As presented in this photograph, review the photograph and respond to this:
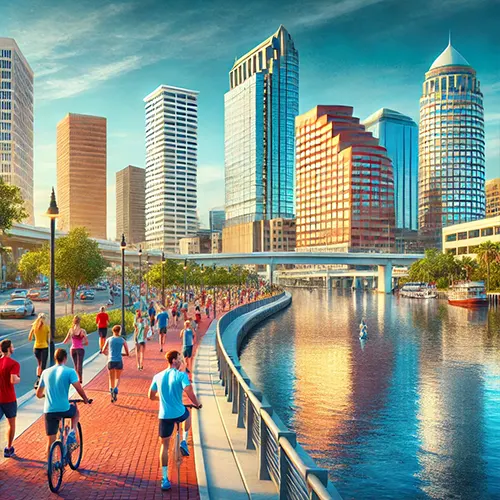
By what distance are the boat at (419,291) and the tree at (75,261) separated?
77.5m

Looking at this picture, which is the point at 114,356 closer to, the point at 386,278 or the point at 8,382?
the point at 8,382

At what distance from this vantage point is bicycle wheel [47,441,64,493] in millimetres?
8594

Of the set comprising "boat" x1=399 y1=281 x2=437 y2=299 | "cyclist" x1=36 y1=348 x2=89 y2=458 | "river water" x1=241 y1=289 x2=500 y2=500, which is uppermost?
"cyclist" x1=36 y1=348 x2=89 y2=458

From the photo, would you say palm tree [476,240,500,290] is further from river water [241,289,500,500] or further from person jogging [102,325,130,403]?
person jogging [102,325,130,403]

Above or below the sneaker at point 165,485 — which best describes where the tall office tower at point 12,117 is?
above

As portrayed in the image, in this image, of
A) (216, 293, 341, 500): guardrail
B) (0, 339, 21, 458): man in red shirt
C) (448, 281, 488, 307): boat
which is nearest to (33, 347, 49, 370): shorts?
(216, 293, 341, 500): guardrail

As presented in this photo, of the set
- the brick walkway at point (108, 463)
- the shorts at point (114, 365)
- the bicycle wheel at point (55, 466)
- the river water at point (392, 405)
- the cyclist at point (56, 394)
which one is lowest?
the river water at point (392, 405)

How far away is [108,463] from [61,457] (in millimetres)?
1333

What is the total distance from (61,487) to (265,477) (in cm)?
318

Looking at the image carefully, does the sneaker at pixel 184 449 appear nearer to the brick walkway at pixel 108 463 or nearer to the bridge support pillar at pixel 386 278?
the brick walkway at pixel 108 463

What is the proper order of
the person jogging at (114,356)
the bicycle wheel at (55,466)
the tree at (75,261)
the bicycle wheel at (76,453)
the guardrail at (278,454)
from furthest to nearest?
the tree at (75,261) → the person jogging at (114,356) → the bicycle wheel at (76,453) → the bicycle wheel at (55,466) → the guardrail at (278,454)

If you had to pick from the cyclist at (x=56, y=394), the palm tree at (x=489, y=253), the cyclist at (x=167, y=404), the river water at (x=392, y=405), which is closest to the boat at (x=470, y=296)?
the palm tree at (x=489, y=253)

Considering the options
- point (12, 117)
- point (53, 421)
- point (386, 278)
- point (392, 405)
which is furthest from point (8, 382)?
point (12, 117)

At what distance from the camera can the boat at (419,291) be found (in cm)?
11219
